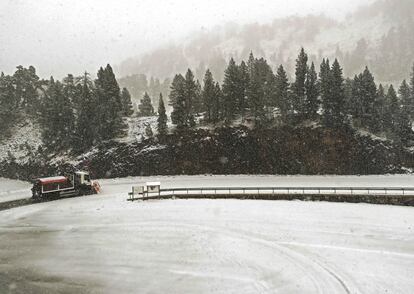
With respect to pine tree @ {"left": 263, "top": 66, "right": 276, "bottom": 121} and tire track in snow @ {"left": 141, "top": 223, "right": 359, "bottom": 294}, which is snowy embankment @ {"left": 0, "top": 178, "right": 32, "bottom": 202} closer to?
tire track in snow @ {"left": 141, "top": 223, "right": 359, "bottom": 294}

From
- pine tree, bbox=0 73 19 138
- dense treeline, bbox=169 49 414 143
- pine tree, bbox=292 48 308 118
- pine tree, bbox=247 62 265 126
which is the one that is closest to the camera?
→ dense treeline, bbox=169 49 414 143

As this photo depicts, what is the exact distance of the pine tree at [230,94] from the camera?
6650 cm

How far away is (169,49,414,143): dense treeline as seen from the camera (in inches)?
2450

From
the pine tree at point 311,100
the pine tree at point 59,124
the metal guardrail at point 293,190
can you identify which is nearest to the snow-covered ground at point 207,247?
the metal guardrail at point 293,190

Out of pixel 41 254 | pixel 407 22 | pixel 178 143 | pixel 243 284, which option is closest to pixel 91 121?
pixel 178 143

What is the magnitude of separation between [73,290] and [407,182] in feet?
146

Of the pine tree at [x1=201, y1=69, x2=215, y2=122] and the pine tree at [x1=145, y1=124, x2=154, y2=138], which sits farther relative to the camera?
the pine tree at [x1=201, y1=69, x2=215, y2=122]

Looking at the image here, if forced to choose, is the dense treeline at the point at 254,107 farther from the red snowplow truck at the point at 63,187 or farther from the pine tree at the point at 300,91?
the red snowplow truck at the point at 63,187

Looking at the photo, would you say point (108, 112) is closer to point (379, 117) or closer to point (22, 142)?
point (22, 142)

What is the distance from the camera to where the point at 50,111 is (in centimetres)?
7231

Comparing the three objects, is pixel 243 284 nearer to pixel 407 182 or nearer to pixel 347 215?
pixel 347 215

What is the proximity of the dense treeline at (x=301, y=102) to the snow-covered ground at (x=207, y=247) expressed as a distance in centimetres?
3102

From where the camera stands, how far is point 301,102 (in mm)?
66438

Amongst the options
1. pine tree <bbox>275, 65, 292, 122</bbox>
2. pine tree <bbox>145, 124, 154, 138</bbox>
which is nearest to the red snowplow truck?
pine tree <bbox>145, 124, 154, 138</bbox>
